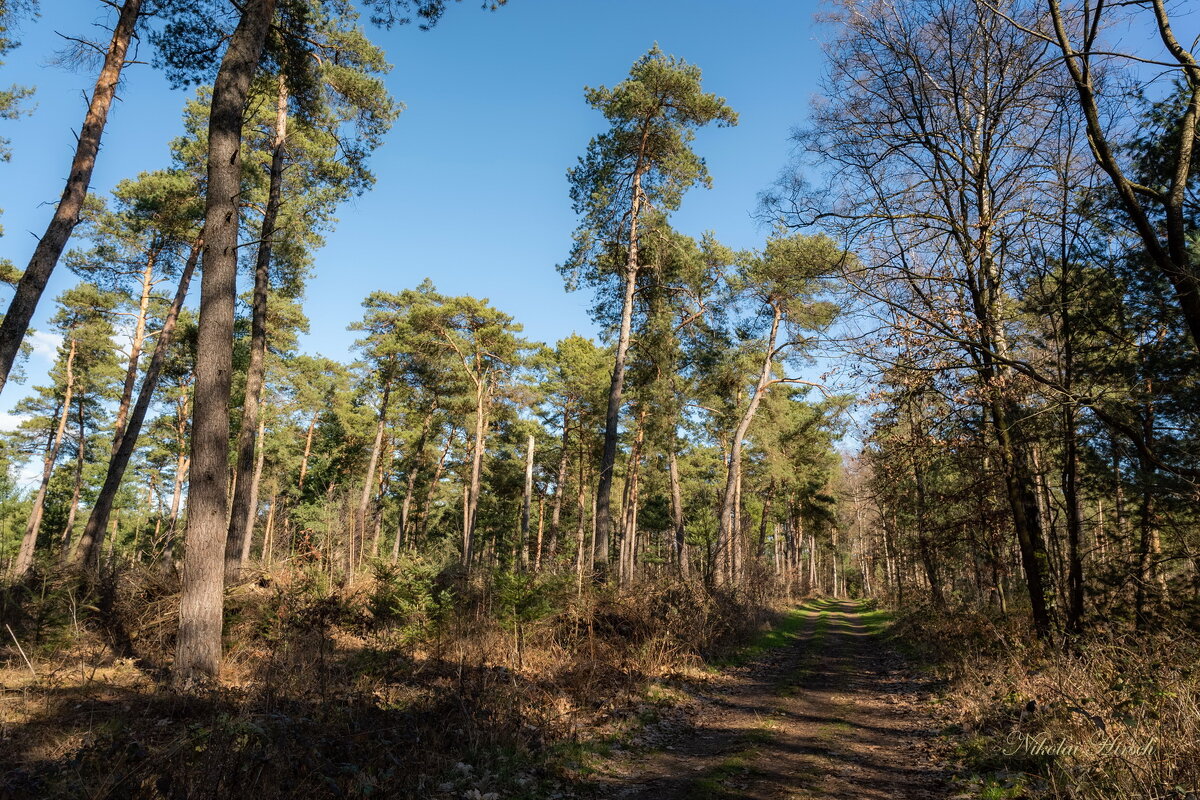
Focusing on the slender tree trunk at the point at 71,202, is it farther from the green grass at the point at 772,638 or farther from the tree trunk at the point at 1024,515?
the tree trunk at the point at 1024,515

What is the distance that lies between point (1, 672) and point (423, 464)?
28.0 metres

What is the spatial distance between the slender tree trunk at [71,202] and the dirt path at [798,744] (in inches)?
349

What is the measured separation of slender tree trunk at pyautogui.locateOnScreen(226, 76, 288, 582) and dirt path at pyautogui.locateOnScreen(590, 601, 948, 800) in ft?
26.8

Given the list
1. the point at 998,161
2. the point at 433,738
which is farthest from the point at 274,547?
the point at 998,161

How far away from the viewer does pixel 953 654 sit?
35.5ft

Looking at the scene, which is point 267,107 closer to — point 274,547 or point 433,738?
point 274,547

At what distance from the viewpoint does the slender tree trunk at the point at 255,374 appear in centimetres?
1152

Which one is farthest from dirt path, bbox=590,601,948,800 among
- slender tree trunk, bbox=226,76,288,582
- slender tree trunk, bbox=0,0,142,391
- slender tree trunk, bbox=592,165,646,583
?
slender tree trunk, bbox=0,0,142,391

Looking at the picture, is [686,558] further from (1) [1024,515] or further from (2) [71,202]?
(2) [71,202]

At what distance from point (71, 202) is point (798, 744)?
38.9ft

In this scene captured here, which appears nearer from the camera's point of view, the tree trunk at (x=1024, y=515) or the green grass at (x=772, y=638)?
the tree trunk at (x=1024, y=515)

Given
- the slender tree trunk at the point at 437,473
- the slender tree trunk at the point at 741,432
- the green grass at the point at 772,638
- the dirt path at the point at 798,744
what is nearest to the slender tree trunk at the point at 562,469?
the slender tree trunk at the point at 437,473

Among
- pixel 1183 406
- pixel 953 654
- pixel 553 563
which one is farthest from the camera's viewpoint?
pixel 553 563

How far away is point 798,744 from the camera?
6758mm
